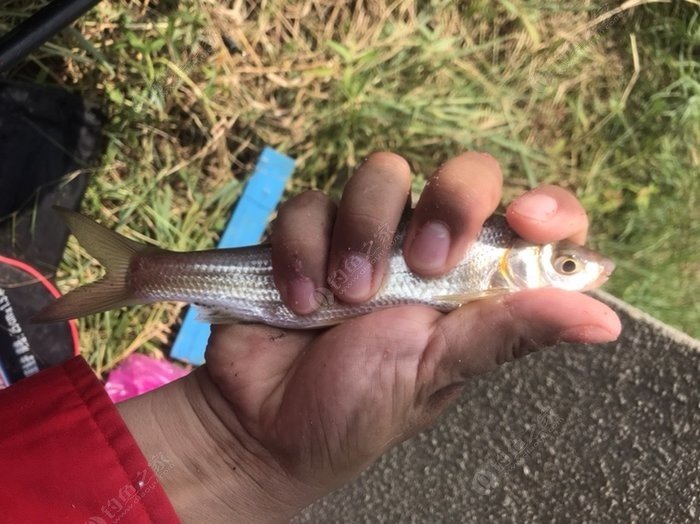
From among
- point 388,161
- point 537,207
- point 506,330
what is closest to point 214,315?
point 388,161

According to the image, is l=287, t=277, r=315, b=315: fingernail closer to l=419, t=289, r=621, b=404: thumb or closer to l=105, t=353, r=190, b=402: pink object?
l=419, t=289, r=621, b=404: thumb

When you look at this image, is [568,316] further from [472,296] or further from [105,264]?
[105,264]

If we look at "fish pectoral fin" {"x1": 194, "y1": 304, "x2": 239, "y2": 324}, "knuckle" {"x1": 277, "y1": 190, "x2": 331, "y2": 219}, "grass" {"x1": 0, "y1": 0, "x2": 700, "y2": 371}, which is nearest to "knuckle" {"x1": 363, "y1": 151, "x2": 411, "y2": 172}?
"knuckle" {"x1": 277, "y1": 190, "x2": 331, "y2": 219}

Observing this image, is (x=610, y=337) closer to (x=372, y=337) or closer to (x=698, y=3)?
(x=372, y=337)

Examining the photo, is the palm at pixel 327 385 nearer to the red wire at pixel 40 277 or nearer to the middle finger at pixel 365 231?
the middle finger at pixel 365 231

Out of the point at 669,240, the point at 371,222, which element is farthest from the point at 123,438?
the point at 669,240

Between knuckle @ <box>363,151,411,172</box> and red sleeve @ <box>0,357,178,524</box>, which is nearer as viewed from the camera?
red sleeve @ <box>0,357,178,524</box>

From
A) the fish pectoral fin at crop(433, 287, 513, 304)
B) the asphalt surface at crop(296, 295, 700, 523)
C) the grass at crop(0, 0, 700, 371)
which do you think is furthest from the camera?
the grass at crop(0, 0, 700, 371)

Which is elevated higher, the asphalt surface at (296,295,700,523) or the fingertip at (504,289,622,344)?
the fingertip at (504,289,622,344)
